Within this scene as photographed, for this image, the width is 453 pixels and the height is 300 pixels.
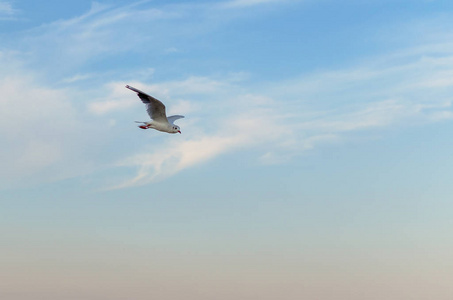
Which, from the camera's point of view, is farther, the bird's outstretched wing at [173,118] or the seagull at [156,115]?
the bird's outstretched wing at [173,118]

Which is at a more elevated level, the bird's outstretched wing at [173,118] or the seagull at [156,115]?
the bird's outstretched wing at [173,118]

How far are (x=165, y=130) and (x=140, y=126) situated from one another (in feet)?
10.3

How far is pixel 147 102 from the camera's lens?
59.3m

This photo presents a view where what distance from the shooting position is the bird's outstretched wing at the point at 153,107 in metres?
58.6

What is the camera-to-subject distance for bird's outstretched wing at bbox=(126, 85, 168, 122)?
192ft

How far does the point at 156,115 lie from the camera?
60.8m

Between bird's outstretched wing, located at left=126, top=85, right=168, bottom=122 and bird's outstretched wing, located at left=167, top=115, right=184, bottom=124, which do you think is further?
bird's outstretched wing, located at left=167, top=115, right=184, bottom=124

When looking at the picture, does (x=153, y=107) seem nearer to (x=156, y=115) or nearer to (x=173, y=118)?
(x=156, y=115)

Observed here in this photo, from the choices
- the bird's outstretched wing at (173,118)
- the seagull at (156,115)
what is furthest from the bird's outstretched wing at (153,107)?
the bird's outstretched wing at (173,118)

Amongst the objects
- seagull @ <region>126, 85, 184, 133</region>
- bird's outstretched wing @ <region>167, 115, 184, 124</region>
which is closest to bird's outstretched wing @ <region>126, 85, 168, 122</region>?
seagull @ <region>126, 85, 184, 133</region>

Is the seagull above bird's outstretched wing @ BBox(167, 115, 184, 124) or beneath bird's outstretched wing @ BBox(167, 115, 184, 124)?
beneath

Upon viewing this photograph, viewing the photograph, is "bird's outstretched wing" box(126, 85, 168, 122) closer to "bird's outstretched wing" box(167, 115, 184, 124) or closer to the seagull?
the seagull

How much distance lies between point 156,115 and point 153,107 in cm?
135

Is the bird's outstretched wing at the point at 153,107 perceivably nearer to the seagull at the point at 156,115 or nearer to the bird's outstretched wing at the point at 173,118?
the seagull at the point at 156,115
